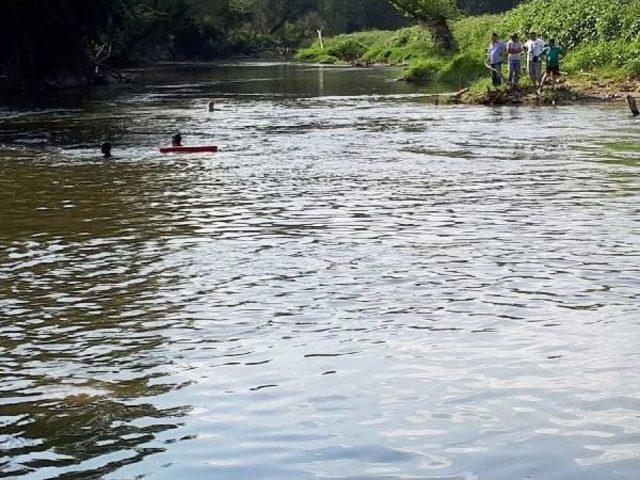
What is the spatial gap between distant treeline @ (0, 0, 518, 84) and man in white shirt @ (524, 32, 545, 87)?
21.8 m

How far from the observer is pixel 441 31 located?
70562mm

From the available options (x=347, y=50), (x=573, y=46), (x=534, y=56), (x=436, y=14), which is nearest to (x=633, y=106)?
(x=534, y=56)

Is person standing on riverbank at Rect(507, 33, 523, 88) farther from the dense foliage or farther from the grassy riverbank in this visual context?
the dense foliage

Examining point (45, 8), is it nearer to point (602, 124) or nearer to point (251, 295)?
point (602, 124)

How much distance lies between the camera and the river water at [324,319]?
7.66m

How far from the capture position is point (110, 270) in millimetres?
13492

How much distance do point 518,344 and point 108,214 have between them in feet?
31.3

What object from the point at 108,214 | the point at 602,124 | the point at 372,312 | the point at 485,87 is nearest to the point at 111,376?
the point at 372,312

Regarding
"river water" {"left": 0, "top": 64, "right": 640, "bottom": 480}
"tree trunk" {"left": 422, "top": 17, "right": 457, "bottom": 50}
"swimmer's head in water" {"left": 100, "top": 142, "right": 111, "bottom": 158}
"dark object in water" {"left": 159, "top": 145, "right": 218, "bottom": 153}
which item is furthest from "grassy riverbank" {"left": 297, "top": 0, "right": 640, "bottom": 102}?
"river water" {"left": 0, "top": 64, "right": 640, "bottom": 480}

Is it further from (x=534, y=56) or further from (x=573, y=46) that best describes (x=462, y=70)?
(x=534, y=56)

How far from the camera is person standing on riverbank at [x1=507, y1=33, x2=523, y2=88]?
1542 inches

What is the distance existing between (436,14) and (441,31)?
Result: 205cm

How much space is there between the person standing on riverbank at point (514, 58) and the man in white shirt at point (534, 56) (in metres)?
0.35

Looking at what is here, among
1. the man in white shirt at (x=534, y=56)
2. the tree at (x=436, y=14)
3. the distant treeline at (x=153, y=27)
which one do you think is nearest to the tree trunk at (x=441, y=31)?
the tree at (x=436, y=14)
